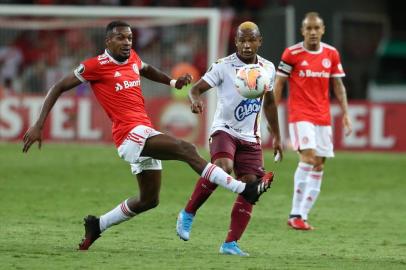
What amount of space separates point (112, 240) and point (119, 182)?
697 centimetres

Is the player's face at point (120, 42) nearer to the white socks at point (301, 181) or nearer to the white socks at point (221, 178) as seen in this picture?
the white socks at point (221, 178)

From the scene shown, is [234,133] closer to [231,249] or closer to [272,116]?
[272,116]

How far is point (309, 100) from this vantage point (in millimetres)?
13602

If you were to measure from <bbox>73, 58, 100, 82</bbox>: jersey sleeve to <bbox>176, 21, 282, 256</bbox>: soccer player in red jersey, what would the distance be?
92cm

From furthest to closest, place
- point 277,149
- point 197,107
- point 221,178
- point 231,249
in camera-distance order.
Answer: point 277,149
point 231,249
point 197,107
point 221,178

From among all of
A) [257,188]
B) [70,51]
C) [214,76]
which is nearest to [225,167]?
[257,188]

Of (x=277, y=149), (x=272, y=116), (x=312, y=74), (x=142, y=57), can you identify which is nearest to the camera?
(x=272, y=116)

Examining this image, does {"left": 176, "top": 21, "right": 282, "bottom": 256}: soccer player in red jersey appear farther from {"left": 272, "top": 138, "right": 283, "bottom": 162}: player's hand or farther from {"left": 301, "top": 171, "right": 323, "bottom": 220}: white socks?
{"left": 301, "top": 171, "right": 323, "bottom": 220}: white socks

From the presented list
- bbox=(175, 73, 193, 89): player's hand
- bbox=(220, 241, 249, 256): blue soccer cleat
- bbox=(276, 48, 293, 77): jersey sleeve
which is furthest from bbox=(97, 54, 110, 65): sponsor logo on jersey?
bbox=(276, 48, 293, 77): jersey sleeve

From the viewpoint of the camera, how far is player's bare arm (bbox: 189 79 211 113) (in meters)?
9.97

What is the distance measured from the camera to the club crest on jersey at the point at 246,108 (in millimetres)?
10531

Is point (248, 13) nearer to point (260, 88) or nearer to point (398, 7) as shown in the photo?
point (398, 7)

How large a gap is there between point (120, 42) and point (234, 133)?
1388mm

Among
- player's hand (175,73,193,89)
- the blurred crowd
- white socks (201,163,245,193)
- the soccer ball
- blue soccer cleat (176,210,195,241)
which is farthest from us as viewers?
the blurred crowd
